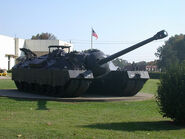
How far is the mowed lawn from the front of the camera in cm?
878

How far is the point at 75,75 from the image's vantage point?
669 inches

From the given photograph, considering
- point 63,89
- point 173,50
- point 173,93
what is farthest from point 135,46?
point 173,50

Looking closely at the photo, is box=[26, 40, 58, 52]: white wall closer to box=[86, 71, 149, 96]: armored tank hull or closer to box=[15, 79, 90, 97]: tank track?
box=[15, 79, 90, 97]: tank track

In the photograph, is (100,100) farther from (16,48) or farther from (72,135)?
(16,48)

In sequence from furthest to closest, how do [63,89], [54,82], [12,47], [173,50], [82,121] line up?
1. [173,50]
2. [12,47]
3. [54,82]
4. [63,89]
5. [82,121]

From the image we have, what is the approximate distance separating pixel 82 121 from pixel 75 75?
6050 millimetres

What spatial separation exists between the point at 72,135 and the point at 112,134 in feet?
3.27

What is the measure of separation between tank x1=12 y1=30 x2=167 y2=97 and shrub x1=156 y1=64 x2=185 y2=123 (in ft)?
19.9

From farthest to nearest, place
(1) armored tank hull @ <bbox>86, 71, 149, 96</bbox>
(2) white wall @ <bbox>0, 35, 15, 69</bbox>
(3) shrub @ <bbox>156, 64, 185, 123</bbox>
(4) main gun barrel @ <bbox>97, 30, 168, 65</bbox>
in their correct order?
(2) white wall @ <bbox>0, 35, 15, 69</bbox>
(1) armored tank hull @ <bbox>86, 71, 149, 96</bbox>
(4) main gun barrel @ <bbox>97, 30, 168, 65</bbox>
(3) shrub @ <bbox>156, 64, 185, 123</bbox>

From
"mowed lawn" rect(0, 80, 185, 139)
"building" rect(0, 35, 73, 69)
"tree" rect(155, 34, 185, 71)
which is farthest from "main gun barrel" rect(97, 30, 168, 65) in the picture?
"tree" rect(155, 34, 185, 71)

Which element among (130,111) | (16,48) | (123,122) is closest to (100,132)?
(123,122)

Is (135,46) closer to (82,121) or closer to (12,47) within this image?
(82,121)

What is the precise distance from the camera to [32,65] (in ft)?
65.0

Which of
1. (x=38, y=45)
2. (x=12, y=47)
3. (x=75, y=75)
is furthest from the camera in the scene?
(x=38, y=45)
